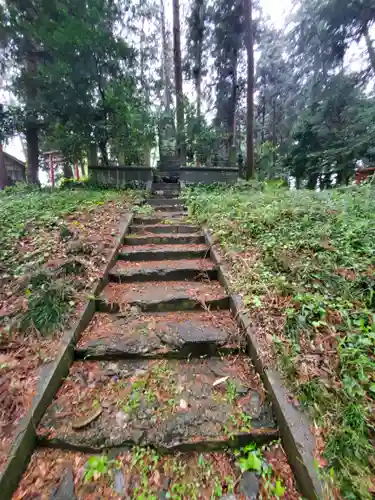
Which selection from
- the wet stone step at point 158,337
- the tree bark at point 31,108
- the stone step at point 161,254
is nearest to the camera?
the wet stone step at point 158,337

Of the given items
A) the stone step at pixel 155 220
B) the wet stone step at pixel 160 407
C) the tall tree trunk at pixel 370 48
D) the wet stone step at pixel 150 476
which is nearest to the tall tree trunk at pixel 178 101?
the stone step at pixel 155 220

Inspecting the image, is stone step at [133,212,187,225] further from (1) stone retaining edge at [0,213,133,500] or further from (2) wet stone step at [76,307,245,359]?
(2) wet stone step at [76,307,245,359]

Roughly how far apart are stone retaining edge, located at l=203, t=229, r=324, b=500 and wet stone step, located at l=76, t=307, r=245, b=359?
0.29 meters

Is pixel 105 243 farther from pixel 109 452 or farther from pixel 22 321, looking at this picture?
pixel 109 452

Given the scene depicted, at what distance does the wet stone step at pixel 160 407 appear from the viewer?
1.30m

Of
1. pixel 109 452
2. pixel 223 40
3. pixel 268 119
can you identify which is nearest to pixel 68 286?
pixel 109 452

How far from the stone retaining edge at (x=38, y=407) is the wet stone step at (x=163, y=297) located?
0.67ft

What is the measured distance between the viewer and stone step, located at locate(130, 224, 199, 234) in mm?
3867

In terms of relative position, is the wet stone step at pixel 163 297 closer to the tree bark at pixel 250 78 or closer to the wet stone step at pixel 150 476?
the wet stone step at pixel 150 476

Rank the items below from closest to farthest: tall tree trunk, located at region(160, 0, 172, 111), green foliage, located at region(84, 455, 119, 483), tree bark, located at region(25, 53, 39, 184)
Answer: green foliage, located at region(84, 455, 119, 483) → tree bark, located at region(25, 53, 39, 184) → tall tree trunk, located at region(160, 0, 172, 111)

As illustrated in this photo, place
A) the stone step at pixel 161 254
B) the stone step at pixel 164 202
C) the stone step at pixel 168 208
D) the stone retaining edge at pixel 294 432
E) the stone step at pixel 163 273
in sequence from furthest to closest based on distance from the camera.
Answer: the stone step at pixel 164 202
the stone step at pixel 168 208
the stone step at pixel 161 254
the stone step at pixel 163 273
the stone retaining edge at pixel 294 432

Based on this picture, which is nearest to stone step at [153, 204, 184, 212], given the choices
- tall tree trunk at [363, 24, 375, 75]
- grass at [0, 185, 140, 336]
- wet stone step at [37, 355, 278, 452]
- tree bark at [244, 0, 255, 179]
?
grass at [0, 185, 140, 336]

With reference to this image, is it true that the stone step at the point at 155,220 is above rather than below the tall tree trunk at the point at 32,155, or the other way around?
below

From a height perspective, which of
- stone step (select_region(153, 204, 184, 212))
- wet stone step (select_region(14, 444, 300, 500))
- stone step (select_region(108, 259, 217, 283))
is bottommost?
wet stone step (select_region(14, 444, 300, 500))
